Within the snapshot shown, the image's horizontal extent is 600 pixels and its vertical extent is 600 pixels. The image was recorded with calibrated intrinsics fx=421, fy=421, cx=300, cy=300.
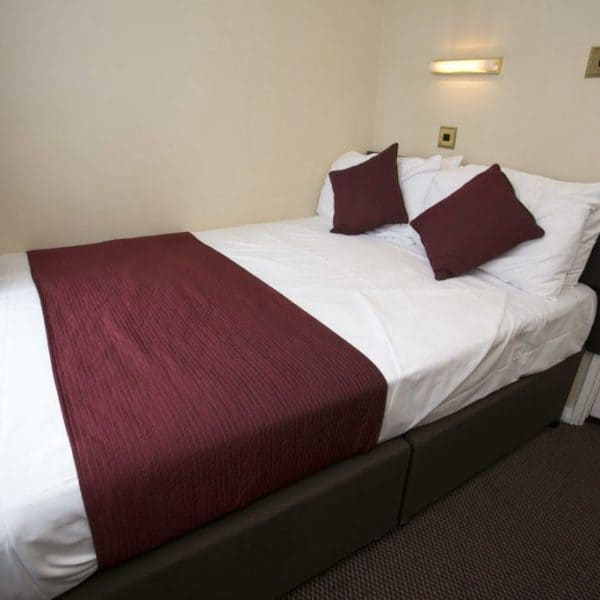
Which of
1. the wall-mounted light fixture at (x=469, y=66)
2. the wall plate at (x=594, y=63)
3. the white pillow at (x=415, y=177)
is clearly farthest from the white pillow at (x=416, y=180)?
the wall plate at (x=594, y=63)

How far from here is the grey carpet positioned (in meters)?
1.25

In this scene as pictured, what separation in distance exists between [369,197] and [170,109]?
42.2 inches

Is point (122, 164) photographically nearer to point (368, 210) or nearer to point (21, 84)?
point (21, 84)

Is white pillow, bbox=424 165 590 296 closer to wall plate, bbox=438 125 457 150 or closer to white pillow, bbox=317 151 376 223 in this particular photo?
wall plate, bbox=438 125 457 150

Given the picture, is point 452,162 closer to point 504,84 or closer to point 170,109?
point 504,84

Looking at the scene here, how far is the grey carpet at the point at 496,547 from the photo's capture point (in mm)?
1248

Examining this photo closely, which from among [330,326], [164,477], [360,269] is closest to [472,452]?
[330,326]

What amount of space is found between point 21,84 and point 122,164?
1.54 feet

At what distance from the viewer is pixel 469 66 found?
6.70 ft

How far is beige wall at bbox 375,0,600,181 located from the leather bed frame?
55cm

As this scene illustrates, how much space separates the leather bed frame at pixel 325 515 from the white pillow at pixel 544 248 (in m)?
0.22

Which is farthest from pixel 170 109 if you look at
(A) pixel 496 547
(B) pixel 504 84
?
(A) pixel 496 547

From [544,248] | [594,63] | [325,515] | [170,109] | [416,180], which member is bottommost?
[325,515]

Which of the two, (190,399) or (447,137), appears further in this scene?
(447,137)
